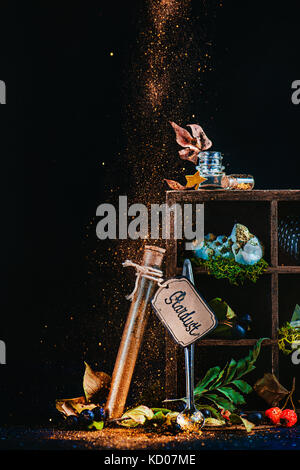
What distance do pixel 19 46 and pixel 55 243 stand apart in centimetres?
84

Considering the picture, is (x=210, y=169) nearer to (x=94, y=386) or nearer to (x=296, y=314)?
(x=296, y=314)

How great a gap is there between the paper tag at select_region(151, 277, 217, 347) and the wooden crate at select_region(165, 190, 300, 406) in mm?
116

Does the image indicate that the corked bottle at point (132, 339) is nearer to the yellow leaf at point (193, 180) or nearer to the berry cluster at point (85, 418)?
the berry cluster at point (85, 418)

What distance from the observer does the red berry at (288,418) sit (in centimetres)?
215

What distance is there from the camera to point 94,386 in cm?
228

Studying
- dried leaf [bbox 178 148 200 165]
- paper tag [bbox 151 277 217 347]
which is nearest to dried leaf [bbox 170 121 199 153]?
dried leaf [bbox 178 148 200 165]

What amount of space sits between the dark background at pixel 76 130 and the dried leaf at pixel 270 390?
73 cm

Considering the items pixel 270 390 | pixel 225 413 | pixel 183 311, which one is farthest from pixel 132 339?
pixel 270 390

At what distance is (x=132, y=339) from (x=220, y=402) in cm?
42

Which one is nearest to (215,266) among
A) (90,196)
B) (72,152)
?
(90,196)

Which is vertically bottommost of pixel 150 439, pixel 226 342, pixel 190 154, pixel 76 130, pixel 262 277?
pixel 150 439

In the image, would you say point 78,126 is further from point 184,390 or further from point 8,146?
point 184,390

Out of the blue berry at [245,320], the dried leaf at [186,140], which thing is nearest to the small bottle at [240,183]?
the dried leaf at [186,140]

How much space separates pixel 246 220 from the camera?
243cm
